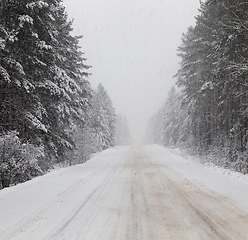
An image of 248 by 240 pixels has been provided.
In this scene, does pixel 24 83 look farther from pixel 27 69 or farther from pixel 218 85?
pixel 218 85

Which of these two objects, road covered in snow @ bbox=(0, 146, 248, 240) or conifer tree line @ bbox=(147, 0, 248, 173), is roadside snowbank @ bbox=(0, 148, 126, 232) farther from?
conifer tree line @ bbox=(147, 0, 248, 173)

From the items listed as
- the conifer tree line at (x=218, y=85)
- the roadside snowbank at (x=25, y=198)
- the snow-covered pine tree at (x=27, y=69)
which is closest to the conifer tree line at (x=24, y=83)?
the snow-covered pine tree at (x=27, y=69)

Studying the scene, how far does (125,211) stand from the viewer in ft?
15.5

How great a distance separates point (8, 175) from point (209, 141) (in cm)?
1501

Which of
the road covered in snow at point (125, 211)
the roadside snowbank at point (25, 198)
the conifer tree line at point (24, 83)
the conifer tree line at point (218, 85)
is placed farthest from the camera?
the conifer tree line at point (218, 85)

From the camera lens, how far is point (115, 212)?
467 centimetres

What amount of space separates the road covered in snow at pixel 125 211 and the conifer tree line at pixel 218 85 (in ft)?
15.4

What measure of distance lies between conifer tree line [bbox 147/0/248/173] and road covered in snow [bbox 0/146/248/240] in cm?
469

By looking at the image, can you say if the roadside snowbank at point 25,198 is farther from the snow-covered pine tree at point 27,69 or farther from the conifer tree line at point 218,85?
the conifer tree line at point 218,85

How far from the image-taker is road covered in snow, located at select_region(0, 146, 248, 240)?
3.62 m

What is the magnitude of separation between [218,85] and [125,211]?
404 inches

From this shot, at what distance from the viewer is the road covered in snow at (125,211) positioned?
362 centimetres

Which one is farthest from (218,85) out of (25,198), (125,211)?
(25,198)

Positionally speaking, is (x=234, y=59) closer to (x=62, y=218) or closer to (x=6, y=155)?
(x=62, y=218)
